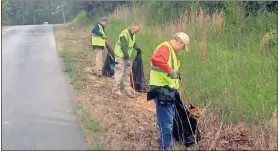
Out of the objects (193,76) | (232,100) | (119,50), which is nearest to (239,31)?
(193,76)

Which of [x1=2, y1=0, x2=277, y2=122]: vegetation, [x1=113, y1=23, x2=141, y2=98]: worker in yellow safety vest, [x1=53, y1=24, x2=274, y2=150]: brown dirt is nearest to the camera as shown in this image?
[x1=53, y1=24, x2=274, y2=150]: brown dirt

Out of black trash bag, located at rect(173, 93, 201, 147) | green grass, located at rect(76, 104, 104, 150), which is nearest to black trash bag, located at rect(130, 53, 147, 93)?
green grass, located at rect(76, 104, 104, 150)

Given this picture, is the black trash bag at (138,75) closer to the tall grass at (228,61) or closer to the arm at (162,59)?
the tall grass at (228,61)

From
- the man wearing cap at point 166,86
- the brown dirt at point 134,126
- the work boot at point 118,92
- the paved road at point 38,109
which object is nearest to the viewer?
the man wearing cap at point 166,86

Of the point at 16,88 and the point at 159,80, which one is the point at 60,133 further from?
the point at 16,88

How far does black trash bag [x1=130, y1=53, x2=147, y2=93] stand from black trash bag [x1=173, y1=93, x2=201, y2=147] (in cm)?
358

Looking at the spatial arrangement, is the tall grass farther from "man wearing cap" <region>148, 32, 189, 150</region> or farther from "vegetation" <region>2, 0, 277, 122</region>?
"man wearing cap" <region>148, 32, 189, 150</region>

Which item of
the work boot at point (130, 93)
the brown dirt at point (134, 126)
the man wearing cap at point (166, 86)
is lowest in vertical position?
the work boot at point (130, 93)

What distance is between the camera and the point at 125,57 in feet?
30.5

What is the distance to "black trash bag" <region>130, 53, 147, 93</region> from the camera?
379 inches

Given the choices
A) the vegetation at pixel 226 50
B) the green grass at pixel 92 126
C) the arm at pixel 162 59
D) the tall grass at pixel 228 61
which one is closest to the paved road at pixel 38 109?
the green grass at pixel 92 126

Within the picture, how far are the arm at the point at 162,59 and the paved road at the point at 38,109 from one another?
146 centimetres

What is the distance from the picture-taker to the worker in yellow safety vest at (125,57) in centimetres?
914

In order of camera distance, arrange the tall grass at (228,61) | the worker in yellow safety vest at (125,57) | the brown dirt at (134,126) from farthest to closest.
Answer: the worker in yellow safety vest at (125,57) → the tall grass at (228,61) → the brown dirt at (134,126)
